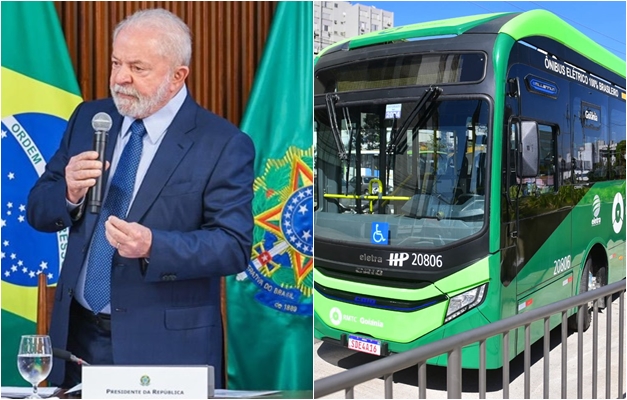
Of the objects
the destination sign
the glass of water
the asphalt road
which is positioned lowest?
the asphalt road

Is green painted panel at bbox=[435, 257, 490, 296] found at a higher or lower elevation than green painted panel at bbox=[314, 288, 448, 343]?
higher

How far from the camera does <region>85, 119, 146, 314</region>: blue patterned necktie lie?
3.14 metres

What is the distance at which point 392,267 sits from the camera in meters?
5.80

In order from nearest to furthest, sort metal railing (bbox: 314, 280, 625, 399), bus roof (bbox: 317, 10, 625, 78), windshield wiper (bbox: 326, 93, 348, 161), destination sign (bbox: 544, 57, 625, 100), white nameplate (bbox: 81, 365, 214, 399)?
metal railing (bbox: 314, 280, 625, 399)
white nameplate (bbox: 81, 365, 214, 399)
bus roof (bbox: 317, 10, 625, 78)
windshield wiper (bbox: 326, 93, 348, 161)
destination sign (bbox: 544, 57, 625, 100)

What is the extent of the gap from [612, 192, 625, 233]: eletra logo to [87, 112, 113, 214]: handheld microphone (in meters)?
6.78

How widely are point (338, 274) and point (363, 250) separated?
1.21ft

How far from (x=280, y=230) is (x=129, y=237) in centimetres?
68

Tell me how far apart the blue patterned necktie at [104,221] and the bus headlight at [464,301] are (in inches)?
125

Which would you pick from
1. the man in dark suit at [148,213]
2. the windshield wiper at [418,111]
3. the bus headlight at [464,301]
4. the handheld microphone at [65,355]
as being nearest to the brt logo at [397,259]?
the bus headlight at [464,301]

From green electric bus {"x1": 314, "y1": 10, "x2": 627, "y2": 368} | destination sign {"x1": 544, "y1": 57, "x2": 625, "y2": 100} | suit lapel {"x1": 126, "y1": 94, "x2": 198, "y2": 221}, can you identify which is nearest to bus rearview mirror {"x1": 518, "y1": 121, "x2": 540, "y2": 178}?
green electric bus {"x1": 314, "y1": 10, "x2": 627, "y2": 368}

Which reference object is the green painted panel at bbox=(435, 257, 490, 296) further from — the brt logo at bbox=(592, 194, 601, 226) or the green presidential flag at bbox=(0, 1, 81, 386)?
the green presidential flag at bbox=(0, 1, 81, 386)

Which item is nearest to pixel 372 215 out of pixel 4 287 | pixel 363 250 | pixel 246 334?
pixel 363 250

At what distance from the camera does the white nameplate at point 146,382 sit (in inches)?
122

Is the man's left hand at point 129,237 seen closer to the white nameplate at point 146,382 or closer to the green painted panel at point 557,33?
the white nameplate at point 146,382
